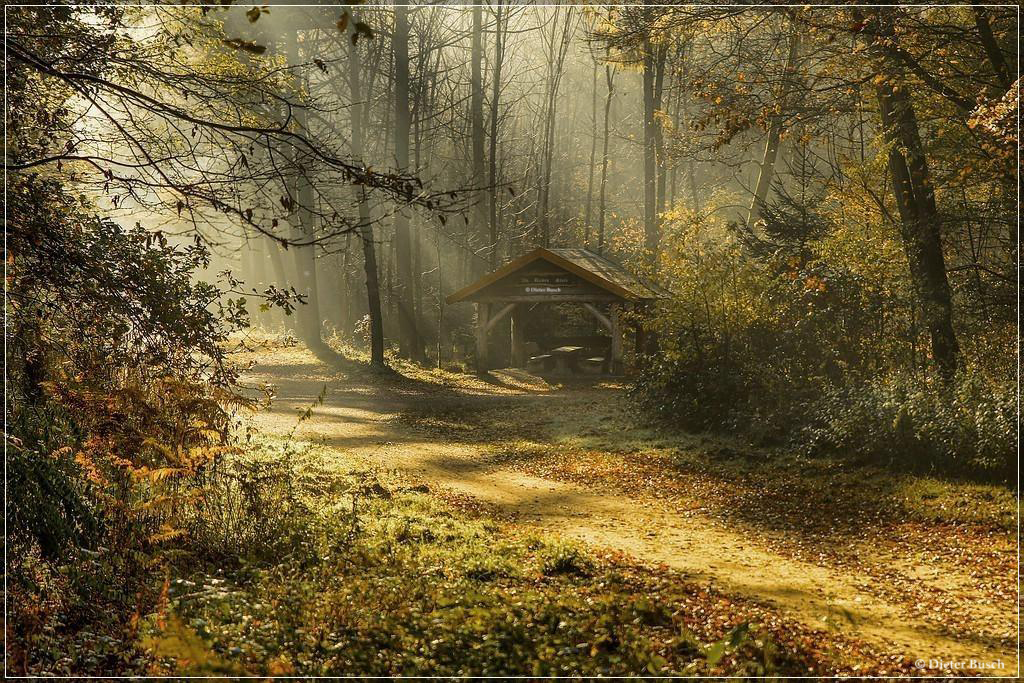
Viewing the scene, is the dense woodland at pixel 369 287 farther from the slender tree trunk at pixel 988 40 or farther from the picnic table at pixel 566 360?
the picnic table at pixel 566 360

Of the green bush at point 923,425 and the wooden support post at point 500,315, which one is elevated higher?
the wooden support post at point 500,315

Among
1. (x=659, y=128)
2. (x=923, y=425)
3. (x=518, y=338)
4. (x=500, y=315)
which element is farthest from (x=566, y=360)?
(x=923, y=425)

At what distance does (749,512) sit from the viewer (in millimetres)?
9805

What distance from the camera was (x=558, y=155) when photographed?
171 ft

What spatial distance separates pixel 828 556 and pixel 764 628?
2.47 metres

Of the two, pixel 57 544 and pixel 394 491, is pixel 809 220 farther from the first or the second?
pixel 57 544

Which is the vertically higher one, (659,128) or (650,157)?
(659,128)

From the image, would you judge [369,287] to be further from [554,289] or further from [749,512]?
[749,512]

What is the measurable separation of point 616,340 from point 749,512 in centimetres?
1485

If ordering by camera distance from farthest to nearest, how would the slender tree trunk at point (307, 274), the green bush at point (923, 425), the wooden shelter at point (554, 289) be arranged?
1. the slender tree trunk at point (307, 274)
2. the wooden shelter at point (554, 289)
3. the green bush at point (923, 425)

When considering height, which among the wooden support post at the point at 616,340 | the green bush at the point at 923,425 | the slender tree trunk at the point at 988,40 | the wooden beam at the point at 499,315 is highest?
the slender tree trunk at the point at 988,40

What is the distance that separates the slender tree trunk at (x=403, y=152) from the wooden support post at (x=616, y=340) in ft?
21.6

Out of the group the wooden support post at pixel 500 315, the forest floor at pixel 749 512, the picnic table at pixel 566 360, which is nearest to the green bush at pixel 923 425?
the forest floor at pixel 749 512

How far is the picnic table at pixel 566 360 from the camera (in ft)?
82.1
